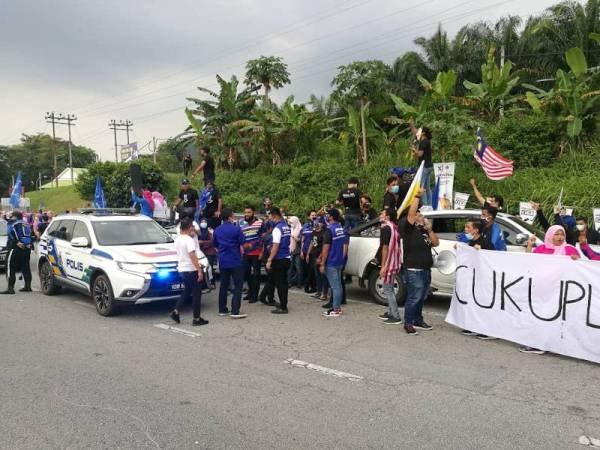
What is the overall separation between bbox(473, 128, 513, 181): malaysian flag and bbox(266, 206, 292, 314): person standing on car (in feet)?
20.9

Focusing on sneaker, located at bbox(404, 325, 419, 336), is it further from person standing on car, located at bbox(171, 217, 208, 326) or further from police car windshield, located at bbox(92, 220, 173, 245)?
police car windshield, located at bbox(92, 220, 173, 245)

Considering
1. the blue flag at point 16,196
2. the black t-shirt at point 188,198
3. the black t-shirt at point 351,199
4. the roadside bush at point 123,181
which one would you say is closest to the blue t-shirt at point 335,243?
the black t-shirt at point 351,199

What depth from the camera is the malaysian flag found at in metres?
12.4

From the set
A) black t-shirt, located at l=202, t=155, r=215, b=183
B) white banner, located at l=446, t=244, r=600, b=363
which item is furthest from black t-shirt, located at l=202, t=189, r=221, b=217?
white banner, located at l=446, t=244, r=600, b=363

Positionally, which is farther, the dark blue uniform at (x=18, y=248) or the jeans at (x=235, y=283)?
the dark blue uniform at (x=18, y=248)

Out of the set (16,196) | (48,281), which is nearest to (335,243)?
(48,281)

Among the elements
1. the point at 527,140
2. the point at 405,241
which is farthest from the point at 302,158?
the point at 405,241

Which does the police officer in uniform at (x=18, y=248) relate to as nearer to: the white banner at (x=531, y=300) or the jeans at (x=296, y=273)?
the jeans at (x=296, y=273)

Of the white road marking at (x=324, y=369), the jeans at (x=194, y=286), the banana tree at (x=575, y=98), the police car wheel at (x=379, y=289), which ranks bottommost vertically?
the white road marking at (x=324, y=369)

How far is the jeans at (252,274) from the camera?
9641 mm

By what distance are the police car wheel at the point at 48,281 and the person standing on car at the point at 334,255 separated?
567 centimetres

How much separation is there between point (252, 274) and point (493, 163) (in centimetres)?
675

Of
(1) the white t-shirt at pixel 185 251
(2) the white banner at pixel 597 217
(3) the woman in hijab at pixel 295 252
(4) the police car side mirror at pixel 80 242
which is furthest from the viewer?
(2) the white banner at pixel 597 217

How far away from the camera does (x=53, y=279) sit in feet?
34.2
